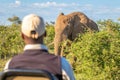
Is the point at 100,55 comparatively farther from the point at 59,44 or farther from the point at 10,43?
the point at 10,43

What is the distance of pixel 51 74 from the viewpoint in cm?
329

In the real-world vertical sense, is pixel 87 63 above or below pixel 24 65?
below

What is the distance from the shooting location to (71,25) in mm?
17828

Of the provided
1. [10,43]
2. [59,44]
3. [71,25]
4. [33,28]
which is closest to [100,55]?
[33,28]

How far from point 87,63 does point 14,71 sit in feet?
19.0

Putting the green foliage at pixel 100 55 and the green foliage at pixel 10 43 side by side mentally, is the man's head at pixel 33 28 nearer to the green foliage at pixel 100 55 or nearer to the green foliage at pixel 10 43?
the green foliage at pixel 100 55

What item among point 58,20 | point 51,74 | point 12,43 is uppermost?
point 51,74

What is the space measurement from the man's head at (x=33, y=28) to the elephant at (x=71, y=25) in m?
13.0

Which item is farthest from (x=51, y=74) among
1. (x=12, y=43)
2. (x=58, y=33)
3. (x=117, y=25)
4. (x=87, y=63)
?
(x=12, y=43)

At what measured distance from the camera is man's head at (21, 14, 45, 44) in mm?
3475

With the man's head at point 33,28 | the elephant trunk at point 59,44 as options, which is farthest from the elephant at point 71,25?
the man's head at point 33,28

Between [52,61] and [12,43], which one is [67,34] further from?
[52,61]

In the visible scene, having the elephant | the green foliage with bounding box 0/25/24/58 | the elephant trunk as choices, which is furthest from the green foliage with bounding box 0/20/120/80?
the green foliage with bounding box 0/25/24/58

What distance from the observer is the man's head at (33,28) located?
3475mm
